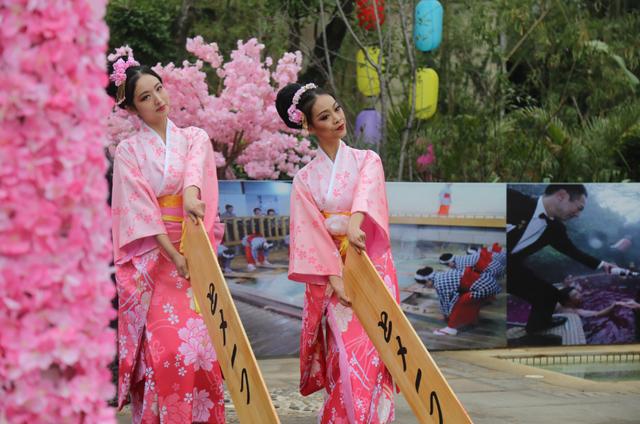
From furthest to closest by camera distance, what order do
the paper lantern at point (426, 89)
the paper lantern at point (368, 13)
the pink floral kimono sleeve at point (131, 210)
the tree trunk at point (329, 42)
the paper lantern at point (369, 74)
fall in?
1. the tree trunk at point (329, 42)
2. the paper lantern at point (426, 89)
3. the paper lantern at point (369, 74)
4. the paper lantern at point (368, 13)
5. the pink floral kimono sleeve at point (131, 210)

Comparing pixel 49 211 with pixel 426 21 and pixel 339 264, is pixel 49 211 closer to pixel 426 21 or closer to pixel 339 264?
pixel 339 264

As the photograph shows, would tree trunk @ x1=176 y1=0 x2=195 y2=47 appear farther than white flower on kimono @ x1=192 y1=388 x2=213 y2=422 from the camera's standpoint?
Yes

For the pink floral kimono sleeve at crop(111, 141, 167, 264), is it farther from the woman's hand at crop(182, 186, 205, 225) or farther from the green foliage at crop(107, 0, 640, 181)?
the green foliage at crop(107, 0, 640, 181)

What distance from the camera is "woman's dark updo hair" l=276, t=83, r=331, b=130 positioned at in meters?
5.62

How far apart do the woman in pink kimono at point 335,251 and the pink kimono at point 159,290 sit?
467 mm

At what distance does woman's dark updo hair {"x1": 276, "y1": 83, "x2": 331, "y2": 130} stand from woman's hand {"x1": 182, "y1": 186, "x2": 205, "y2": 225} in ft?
2.51

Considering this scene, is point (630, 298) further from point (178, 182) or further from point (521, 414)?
point (178, 182)

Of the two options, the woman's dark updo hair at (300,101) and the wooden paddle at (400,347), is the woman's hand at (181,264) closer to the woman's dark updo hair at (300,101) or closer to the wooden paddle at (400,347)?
the wooden paddle at (400,347)

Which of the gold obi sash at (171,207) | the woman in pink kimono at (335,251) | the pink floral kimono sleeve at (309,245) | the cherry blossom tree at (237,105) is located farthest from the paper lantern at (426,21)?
the gold obi sash at (171,207)

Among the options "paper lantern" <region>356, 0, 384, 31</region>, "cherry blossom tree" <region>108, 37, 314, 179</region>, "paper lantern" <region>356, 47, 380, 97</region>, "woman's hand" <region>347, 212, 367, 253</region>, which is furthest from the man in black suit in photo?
"woman's hand" <region>347, 212, 367, 253</region>

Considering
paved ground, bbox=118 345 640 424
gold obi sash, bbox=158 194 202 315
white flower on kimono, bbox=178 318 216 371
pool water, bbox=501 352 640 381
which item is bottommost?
pool water, bbox=501 352 640 381

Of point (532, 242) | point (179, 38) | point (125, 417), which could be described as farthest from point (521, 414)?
point (179, 38)

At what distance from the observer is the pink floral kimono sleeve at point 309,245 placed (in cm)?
551

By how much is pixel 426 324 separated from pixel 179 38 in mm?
5269
